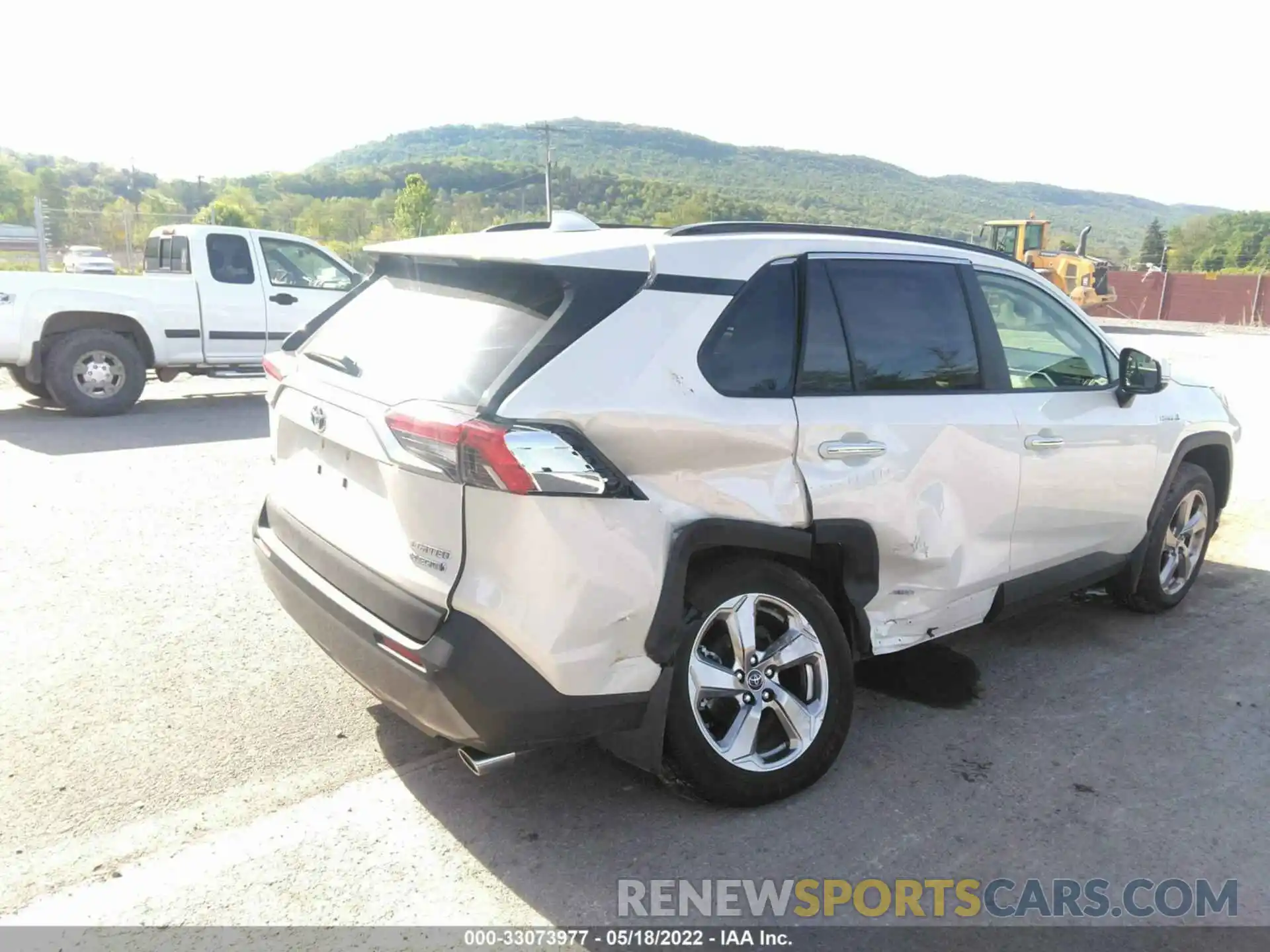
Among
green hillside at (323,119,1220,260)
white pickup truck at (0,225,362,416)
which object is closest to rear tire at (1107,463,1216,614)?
white pickup truck at (0,225,362,416)

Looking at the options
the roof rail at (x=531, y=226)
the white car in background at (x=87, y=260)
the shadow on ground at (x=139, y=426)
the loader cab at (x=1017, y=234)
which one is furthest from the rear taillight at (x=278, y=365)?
the loader cab at (x=1017, y=234)

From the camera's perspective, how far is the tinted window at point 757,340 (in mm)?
3178

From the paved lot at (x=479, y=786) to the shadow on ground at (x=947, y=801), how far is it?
10 mm

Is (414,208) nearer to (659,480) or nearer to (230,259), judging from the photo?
(230,259)

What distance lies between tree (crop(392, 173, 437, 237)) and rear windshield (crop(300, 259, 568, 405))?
1970 inches

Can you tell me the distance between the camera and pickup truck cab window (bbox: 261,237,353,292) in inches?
454

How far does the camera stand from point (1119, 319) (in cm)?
3722

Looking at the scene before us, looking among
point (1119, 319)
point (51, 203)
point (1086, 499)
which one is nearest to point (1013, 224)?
point (1119, 319)

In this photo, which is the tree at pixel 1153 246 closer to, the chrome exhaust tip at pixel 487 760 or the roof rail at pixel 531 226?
the roof rail at pixel 531 226

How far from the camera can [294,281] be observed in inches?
463

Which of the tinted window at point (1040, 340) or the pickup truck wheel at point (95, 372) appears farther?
the pickup truck wheel at point (95, 372)

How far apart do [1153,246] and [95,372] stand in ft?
300

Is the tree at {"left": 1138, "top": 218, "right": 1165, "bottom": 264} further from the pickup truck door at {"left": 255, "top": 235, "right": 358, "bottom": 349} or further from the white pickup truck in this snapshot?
the white pickup truck

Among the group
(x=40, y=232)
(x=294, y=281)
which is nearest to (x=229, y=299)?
(x=294, y=281)
